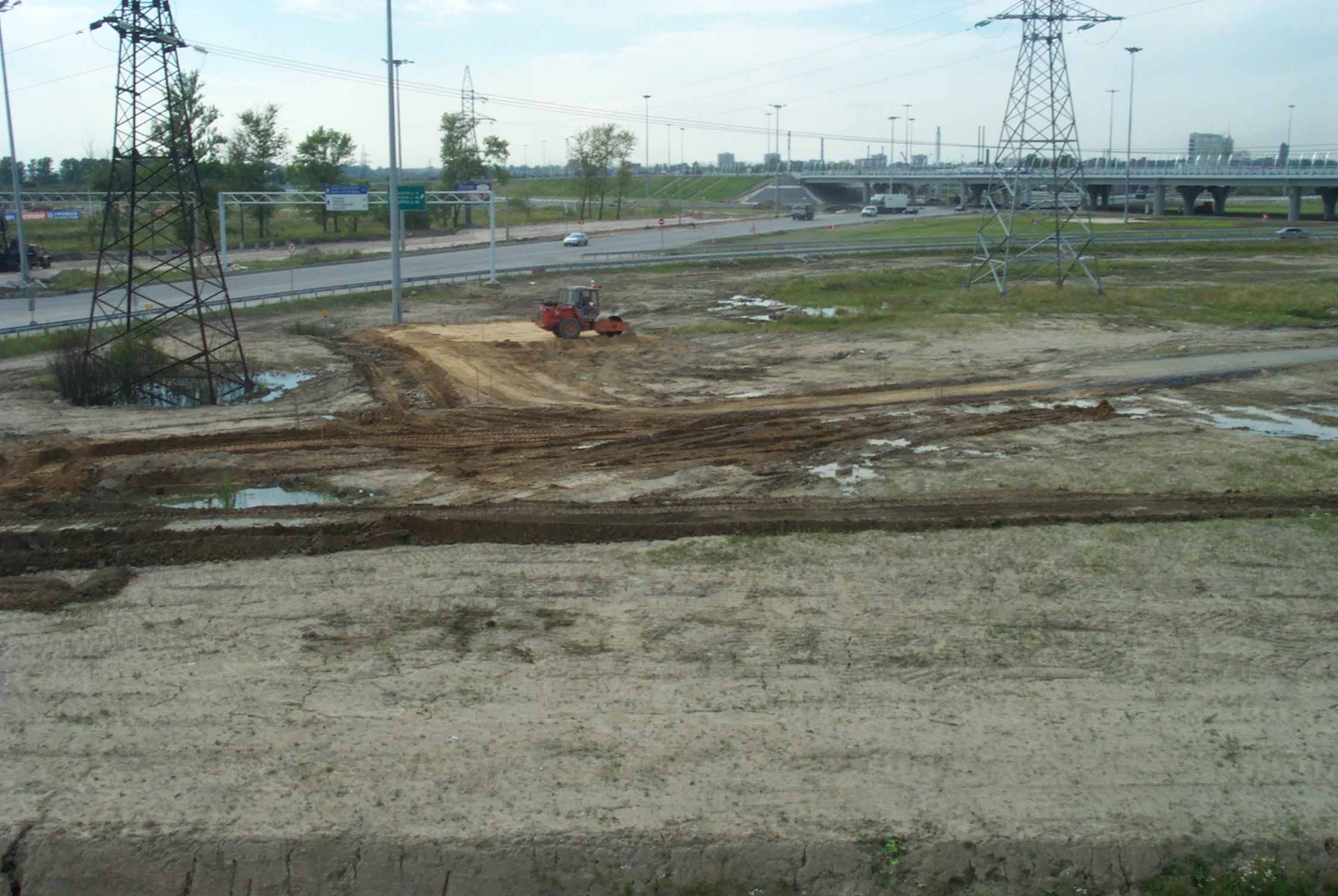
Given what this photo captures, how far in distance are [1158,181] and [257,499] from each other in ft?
337

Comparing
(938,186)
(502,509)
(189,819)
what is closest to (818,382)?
(502,509)

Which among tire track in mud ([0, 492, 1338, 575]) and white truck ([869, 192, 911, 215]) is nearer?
tire track in mud ([0, 492, 1338, 575])

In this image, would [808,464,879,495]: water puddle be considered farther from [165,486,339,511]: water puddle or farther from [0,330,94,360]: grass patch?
[0,330,94,360]: grass patch

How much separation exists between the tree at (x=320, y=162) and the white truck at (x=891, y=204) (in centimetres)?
6017

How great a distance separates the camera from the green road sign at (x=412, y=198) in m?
41.3

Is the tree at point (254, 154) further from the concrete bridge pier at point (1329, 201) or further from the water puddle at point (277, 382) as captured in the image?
the concrete bridge pier at point (1329, 201)

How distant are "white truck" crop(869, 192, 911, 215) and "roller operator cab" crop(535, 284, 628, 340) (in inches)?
3437

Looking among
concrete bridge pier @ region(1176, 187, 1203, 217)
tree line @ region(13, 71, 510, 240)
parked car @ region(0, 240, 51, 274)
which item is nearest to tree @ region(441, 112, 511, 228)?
tree line @ region(13, 71, 510, 240)

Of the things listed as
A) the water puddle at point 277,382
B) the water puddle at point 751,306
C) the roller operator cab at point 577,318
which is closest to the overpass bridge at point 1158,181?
the water puddle at point 751,306

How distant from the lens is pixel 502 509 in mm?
14969

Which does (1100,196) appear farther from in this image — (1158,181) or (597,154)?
(597,154)

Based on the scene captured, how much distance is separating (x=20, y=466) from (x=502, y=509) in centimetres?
941

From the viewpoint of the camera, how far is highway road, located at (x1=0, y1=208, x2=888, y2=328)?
42.0 metres

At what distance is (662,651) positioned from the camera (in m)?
10.2
